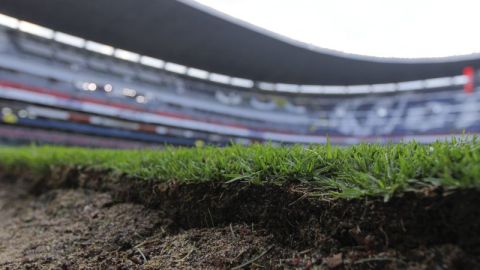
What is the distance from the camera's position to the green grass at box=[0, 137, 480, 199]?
2.63ft

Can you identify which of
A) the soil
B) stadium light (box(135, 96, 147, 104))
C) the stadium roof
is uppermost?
the stadium roof

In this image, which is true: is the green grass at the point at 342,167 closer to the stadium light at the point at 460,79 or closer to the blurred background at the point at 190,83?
the blurred background at the point at 190,83

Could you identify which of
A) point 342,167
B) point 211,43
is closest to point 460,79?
point 211,43

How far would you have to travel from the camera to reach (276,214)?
1.12 meters

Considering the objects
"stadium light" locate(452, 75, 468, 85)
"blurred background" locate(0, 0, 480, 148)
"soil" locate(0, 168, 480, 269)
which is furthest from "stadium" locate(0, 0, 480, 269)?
"stadium light" locate(452, 75, 468, 85)

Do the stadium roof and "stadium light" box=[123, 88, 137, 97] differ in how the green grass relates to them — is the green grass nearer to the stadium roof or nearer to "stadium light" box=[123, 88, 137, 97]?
the stadium roof

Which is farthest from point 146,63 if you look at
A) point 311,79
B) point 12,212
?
point 12,212

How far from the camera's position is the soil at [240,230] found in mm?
752

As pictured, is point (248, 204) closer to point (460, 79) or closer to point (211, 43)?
point (211, 43)

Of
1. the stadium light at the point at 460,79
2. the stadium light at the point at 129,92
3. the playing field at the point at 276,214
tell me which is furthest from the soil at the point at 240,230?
the stadium light at the point at 460,79

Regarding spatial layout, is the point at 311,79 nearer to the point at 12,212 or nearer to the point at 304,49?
the point at 304,49

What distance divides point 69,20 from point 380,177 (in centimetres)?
1706

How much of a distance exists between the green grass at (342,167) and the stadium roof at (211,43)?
45.1ft

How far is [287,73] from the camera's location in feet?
76.3
